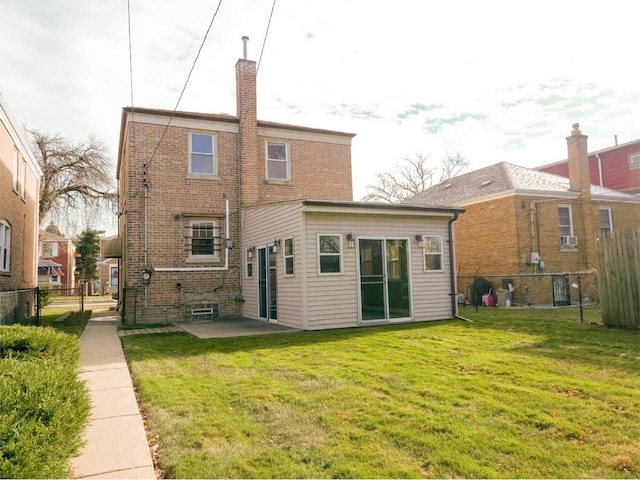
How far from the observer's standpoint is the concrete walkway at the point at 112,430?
3104 millimetres

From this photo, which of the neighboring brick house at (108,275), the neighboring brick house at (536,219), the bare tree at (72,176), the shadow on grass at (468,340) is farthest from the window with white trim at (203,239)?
the neighboring brick house at (108,275)

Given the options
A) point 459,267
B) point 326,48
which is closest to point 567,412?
point 326,48

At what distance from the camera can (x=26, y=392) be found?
123 inches

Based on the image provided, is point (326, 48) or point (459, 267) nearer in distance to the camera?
point (326, 48)

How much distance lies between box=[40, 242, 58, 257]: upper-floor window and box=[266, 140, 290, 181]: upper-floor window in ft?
128

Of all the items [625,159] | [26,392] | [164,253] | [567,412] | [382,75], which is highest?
[625,159]

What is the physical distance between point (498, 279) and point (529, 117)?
24.9 ft

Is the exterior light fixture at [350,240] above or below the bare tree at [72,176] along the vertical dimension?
below

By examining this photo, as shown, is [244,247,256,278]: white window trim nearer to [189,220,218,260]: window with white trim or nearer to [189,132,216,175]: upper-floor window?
[189,220,218,260]: window with white trim

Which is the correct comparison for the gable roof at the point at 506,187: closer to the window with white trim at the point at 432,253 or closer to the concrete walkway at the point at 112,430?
the window with white trim at the point at 432,253

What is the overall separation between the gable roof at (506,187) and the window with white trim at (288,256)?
10.3 metres

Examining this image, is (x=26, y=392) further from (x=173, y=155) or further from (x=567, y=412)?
(x=173, y=155)

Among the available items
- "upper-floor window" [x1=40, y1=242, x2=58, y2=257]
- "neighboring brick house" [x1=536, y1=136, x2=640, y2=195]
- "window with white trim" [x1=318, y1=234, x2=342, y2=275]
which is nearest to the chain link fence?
"window with white trim" [x1=318, y1=234, x2=342, y2=275]

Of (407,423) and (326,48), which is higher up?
(326,48)
